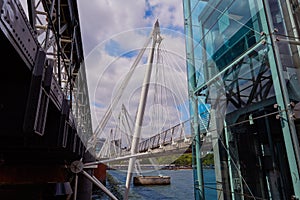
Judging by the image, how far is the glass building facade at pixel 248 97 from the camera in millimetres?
4223

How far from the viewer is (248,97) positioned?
→ 17.9 feet

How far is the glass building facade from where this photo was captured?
4.22 metres

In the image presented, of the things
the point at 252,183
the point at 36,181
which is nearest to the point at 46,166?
the point at 36,181

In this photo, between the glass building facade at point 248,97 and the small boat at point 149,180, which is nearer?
the glass building facade at point 248,97

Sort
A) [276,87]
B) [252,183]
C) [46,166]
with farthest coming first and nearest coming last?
[46,166] → [252,183] → [276,87]

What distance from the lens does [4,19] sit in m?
1.42

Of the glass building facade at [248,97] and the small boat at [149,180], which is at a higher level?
the glass building facade at [248,97]

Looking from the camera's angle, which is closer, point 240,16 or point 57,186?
point 240,16

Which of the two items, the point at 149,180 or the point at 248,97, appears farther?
the point at 149,180

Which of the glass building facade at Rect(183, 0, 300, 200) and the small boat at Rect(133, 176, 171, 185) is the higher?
the glass building facade at Rect(183, 0, 300, 200)

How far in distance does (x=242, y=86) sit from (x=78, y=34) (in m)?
5.39

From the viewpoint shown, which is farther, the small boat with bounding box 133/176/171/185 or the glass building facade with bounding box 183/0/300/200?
the small boat with bounding box 133/176/171/185

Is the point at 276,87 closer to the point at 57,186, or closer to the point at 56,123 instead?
the point at 56,123

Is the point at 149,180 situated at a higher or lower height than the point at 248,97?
lower
